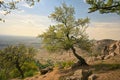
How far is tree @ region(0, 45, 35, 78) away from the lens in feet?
179

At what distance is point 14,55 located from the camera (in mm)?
54906

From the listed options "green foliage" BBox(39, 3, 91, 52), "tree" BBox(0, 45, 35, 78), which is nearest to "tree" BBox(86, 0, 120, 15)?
"green foliage" BBox(39, 3, 91, 52)

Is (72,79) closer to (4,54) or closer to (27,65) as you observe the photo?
(4,54)

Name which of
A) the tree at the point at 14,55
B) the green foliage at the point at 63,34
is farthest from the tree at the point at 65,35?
the tree at the point at 14,55

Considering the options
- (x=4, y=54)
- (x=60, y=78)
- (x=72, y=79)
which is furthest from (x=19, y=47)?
(x=72, y=79)

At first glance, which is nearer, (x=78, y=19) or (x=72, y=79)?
(x=72, y=79)

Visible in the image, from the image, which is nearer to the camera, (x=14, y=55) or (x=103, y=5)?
(x=103, y=5)

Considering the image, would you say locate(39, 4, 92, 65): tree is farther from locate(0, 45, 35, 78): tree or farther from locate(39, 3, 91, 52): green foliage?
locate(0, 45, 35, 78): tree

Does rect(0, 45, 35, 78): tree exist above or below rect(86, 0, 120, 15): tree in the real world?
below

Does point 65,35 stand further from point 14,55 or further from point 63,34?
point 14,55

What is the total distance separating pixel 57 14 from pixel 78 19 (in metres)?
3.95

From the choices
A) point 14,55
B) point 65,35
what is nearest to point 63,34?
point 65,35

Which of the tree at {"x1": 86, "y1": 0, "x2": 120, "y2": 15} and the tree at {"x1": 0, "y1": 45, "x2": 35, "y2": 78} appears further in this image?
the tree at {"x1": 0, "y1": 45, "x2": 35, "y2": 78}

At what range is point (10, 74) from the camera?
2756 inches
